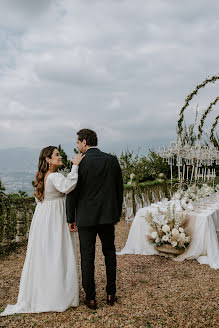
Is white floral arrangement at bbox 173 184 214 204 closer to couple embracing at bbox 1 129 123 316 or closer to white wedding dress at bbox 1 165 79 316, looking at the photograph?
couple embracing at bbox 1 129 123 316

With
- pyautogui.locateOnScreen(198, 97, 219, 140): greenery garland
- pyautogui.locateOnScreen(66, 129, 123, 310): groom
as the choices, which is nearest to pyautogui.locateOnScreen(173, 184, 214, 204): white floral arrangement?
Result: pyautogui.locateOnScreen(198, 97, 219, 140): greenery garland

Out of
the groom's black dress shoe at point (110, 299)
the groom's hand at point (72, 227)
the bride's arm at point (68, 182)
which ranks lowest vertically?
the groom's black dress shoe at point (110, 299)

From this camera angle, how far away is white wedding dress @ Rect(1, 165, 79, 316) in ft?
9.96

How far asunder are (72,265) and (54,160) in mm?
1073

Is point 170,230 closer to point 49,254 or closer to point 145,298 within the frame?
point 145,298

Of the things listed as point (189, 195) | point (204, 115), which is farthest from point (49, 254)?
point (204, 115)

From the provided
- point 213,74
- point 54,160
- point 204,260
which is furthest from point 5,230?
point 213,74

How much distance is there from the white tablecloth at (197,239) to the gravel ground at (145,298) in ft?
0.60

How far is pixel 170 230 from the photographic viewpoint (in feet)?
16.9

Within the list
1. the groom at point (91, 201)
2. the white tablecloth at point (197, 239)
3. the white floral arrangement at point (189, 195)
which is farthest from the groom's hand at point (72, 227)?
the white floral arrangement at point (189, 195)

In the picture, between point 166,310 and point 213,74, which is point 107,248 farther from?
point 213,74

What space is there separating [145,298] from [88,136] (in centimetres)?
192

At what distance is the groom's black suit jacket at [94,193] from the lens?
9.84ft

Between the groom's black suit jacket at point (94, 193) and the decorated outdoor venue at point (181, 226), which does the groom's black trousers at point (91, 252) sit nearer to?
the groom's black suit jacket at point (94, 193)
